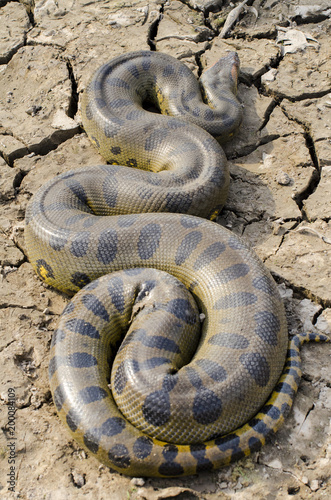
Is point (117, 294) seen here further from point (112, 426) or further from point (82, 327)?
point (112, 426)

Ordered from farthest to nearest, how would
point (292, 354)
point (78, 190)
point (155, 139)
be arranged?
1. point (155, 139)
2. point (78, 190)
3. point (292, 354)

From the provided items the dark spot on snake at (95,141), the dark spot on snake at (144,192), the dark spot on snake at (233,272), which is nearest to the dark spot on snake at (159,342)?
the dark spot on snake at (233,272)

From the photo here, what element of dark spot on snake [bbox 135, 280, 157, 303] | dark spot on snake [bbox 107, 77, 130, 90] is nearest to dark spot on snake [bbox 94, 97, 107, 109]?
dark spot on snake [bbox 107, 77, 130, 90]

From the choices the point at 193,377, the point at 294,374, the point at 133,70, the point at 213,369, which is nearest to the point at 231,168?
the point at 133,70

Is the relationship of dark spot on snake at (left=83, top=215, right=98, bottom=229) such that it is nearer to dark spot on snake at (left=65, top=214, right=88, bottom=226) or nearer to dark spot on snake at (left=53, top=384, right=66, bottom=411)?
dark spot on snake at (left=65, top=214, right=88, bottom=226)

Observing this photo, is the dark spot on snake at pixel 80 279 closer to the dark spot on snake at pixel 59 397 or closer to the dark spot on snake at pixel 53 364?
the dark spot on snake at pixel 53 364
